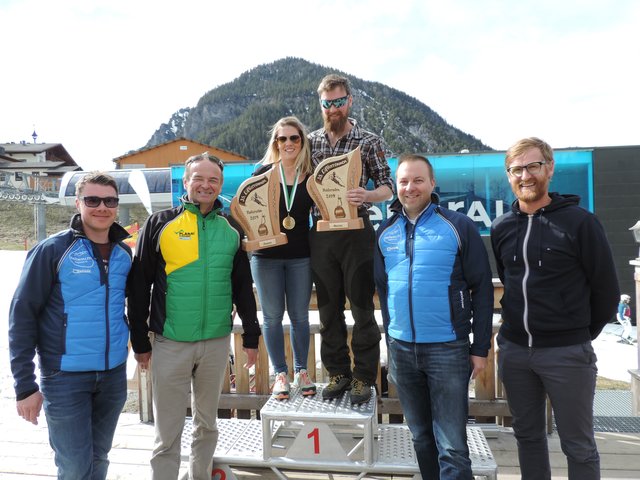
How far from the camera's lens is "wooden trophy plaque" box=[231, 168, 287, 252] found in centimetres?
256

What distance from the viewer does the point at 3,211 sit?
131 ft

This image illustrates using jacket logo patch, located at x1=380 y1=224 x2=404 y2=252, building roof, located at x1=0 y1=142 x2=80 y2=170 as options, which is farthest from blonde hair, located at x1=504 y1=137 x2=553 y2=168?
building roof, located at x1=0 y1=142 x2=80 y2=170

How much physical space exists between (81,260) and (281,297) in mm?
1108

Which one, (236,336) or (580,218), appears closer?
(580,218)

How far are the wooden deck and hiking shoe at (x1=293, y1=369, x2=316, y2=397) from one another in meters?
0.54

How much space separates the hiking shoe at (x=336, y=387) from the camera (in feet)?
9.22

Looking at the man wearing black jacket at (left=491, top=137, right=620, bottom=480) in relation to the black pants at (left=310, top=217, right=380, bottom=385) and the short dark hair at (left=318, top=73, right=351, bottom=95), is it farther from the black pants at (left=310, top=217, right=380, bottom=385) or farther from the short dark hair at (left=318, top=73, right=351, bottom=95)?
the short dark hair at (left=318, top=73, right=351, bottom=95)

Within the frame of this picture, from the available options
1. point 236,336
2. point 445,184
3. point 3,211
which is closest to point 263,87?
point 3,211

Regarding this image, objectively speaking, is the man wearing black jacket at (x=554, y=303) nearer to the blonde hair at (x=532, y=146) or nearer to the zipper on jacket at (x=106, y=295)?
the blonde hair at (x=532, y=146)

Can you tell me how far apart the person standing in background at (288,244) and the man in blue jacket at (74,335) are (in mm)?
844

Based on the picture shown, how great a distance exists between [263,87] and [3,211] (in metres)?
84.7

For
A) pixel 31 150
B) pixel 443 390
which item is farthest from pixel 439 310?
pixel 31 150

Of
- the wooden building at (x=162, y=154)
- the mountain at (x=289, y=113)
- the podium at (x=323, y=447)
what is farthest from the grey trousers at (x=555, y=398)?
the mountain at (x=289, y=113)

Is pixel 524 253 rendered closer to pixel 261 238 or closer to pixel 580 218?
pixel 580 218
